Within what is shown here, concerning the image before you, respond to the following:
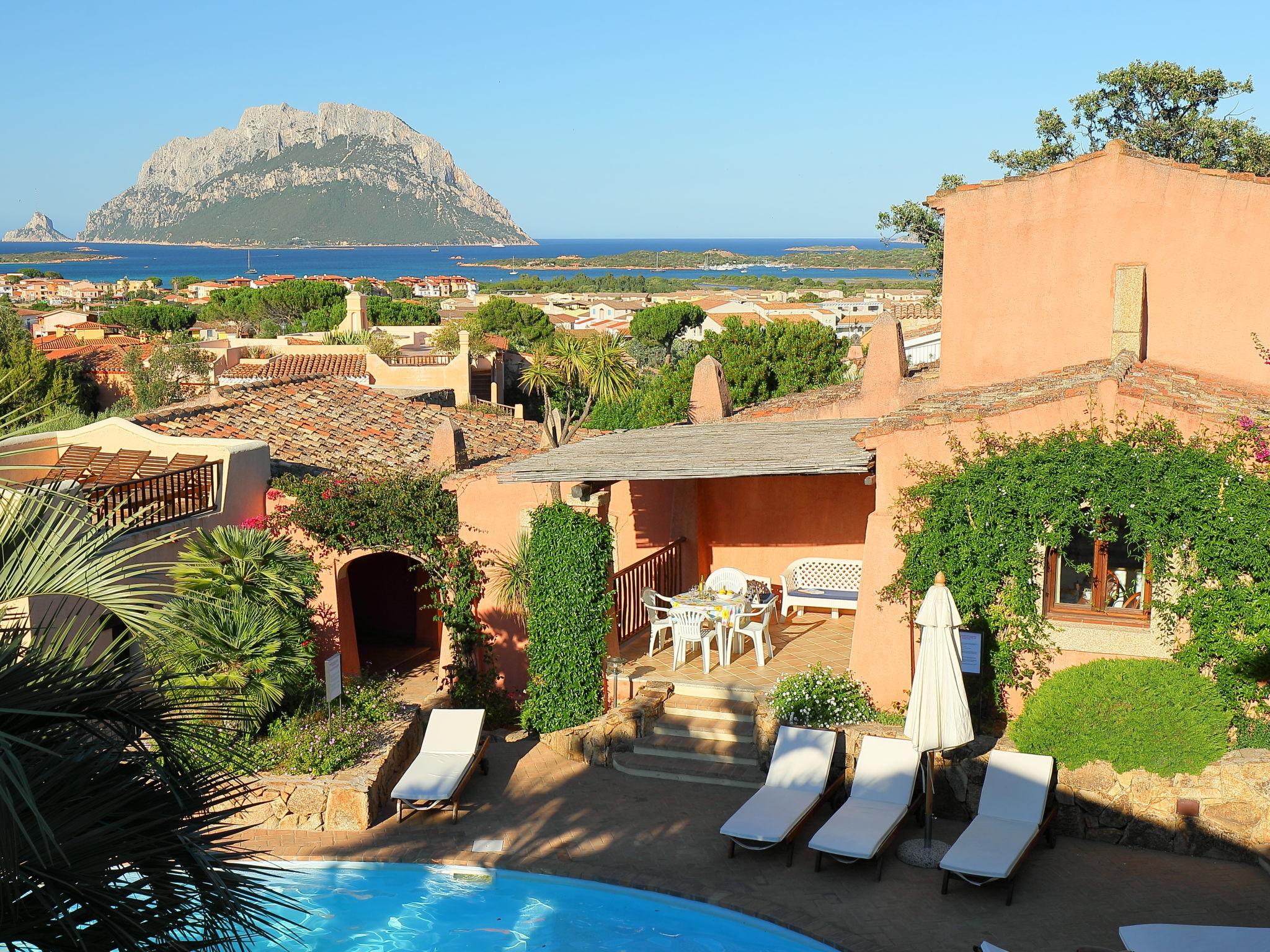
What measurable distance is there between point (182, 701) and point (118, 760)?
391 mm

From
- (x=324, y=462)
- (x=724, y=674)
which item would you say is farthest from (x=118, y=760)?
(x=324, y=462)

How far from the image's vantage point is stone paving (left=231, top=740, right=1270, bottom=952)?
30.4 feet

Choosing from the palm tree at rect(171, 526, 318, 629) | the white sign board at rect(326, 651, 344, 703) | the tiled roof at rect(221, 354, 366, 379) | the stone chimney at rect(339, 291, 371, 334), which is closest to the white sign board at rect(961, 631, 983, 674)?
the white sign board at rect(326, 651, 344, 703)

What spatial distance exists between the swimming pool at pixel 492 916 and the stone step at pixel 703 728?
2.90 metres

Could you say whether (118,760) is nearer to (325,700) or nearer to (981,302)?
(325,700)

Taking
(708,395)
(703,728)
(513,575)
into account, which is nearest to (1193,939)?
(703,728)

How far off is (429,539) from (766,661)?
4.64 metres

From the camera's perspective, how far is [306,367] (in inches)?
1789

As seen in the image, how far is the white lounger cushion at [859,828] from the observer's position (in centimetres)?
992

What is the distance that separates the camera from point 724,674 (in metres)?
14.0

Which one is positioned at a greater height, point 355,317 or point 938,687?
point 355,317

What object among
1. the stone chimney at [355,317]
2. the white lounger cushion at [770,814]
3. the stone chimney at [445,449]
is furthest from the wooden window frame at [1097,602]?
the stone chimney at [355,317]

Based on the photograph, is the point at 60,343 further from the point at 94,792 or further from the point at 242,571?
the point at 94,792

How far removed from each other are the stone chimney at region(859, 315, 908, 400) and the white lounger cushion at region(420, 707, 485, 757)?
8.71 meters
